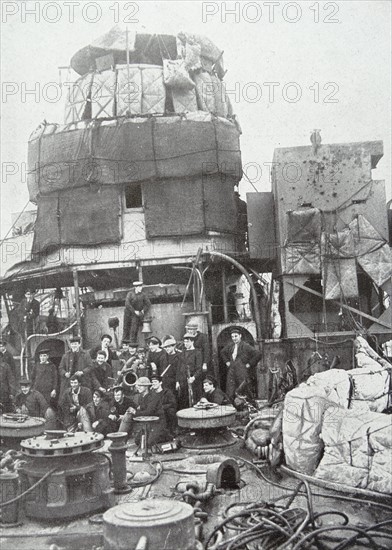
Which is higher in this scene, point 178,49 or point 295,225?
point 178,49

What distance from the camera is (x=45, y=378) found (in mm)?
13453

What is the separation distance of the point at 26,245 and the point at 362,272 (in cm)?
1208

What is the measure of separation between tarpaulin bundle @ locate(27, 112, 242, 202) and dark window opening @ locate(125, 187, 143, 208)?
68cm

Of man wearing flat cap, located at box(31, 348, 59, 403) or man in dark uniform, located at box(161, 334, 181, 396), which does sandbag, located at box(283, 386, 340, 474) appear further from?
man wearing flat cap, located at box(31, 348, 59, 403)

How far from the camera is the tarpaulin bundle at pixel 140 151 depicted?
20000mm

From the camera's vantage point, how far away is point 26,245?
22.2m

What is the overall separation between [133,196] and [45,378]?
9245 millimetres

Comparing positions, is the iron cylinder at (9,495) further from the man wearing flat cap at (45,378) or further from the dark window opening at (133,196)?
the dark window opening at (133,196)

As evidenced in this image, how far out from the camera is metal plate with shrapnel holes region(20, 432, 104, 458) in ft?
24.5

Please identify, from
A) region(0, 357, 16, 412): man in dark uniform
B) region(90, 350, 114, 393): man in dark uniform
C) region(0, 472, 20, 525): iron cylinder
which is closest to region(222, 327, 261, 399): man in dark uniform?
region(90, 350, 114, 393): man in dark uniform

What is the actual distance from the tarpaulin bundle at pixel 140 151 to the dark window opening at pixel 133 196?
2.23 feet

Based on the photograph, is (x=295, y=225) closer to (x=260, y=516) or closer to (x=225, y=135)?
(x=225, y=135)

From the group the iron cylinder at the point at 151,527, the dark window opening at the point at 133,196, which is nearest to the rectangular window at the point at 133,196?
the dark window opening at the point at 133,196

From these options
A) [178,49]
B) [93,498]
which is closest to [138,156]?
[178,49]
